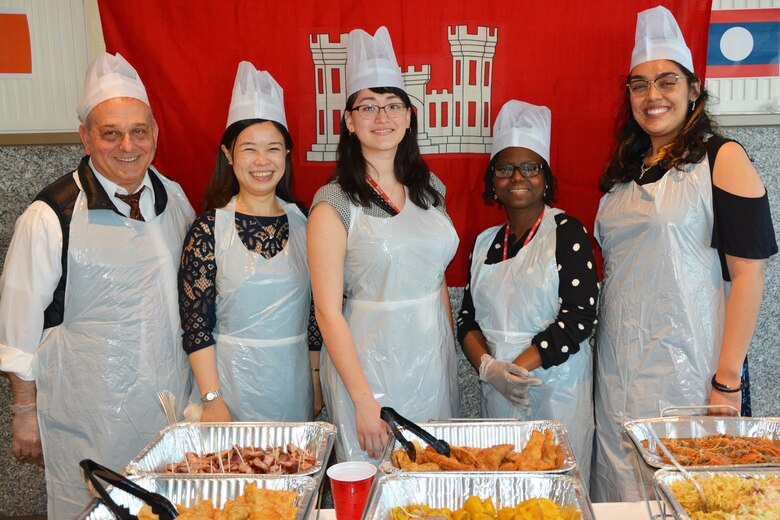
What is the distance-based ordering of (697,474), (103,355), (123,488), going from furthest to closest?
1. (103,355)
2. (697,474)
3. (123,488)

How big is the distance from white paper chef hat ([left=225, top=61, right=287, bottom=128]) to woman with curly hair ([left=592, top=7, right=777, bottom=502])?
1.19 meters

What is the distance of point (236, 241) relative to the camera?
2107 mm

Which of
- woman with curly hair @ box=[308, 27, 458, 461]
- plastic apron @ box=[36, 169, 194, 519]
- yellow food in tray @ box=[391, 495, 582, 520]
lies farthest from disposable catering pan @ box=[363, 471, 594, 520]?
plastic apron @ box=[36, 169, 194, 519]

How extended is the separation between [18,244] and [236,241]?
644mm

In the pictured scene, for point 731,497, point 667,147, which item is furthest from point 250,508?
point 667,147

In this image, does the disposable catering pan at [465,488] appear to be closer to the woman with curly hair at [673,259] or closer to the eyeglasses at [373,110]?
the woman with curly hair at [673,259]

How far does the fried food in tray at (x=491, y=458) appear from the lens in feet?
4.39

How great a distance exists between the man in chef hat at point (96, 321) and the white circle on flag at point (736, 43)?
2.18m

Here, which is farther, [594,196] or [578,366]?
[594,196]

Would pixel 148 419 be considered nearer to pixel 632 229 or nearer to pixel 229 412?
pixel 229 412

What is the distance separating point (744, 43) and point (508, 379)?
5.38 ft

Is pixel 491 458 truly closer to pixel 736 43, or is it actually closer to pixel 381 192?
pixel 381 192

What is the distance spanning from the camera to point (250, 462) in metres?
1.46

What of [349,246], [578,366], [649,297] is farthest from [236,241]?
[649,297]
